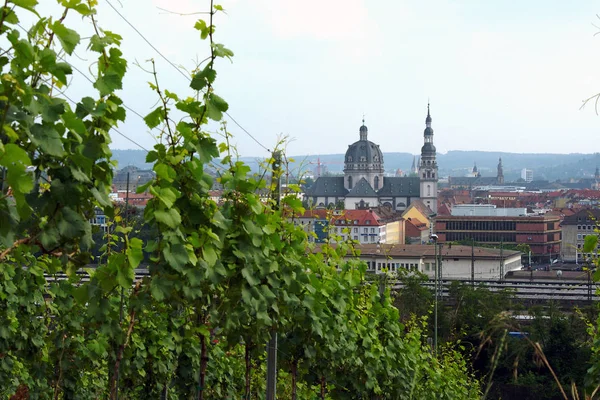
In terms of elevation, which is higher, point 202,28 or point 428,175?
point 202,28

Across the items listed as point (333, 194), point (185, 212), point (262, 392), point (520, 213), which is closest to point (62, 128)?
point (185, 212)

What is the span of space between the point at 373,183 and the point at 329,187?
26.1ft

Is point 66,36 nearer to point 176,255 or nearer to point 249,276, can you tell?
point 176,255

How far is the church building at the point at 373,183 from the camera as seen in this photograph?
157 meters

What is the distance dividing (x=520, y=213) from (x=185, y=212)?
122 meters

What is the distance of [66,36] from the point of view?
2.88m

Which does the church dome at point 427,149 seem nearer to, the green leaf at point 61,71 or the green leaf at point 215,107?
the green leaf at point 215,107

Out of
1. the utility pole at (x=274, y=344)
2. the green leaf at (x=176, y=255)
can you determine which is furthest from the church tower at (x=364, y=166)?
the green leaf at (x=176, y=255)

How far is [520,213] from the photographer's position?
12281 centimetres

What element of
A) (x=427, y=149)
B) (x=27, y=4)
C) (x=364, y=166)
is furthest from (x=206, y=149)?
(x=364, y=166)

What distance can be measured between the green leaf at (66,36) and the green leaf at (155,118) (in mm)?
1450

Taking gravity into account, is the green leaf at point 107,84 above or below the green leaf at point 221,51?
below

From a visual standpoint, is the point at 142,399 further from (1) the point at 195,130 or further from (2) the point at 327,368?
(1) the point at 195,130

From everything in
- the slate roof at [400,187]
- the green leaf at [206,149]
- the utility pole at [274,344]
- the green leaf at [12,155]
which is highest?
the green leaf at [206,149]
